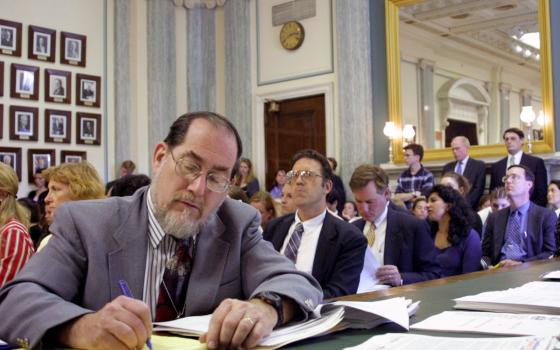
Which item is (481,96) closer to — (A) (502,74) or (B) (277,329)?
(A) (502,74)

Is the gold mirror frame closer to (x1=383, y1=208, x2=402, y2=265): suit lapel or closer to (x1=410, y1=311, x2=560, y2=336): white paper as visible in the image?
(x1=383, y1=208, x2=402, y2=265): suit lapel

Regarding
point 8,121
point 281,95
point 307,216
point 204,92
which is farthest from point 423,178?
point 8,121

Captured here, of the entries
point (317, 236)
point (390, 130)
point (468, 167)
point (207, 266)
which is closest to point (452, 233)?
point (317, 236)

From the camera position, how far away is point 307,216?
330 cm

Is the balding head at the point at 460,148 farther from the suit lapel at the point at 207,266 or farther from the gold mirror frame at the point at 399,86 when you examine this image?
the suit lapel at the point at 207,266

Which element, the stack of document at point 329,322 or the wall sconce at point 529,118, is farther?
the wall sconce at point 529,118

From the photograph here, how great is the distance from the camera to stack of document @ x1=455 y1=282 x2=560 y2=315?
1.56m

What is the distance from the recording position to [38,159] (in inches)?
346

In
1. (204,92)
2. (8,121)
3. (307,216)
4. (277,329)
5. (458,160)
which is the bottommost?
(277,329)

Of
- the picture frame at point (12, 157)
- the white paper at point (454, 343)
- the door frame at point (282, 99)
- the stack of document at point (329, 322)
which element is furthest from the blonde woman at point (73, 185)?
the door frame at point (282, 99)

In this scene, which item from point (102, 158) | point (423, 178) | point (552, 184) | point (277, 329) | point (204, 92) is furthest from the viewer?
point (204, 92)

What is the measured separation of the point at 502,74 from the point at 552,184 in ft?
7.41

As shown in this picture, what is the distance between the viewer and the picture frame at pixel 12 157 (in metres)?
8.46

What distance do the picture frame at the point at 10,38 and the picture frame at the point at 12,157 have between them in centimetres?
124
